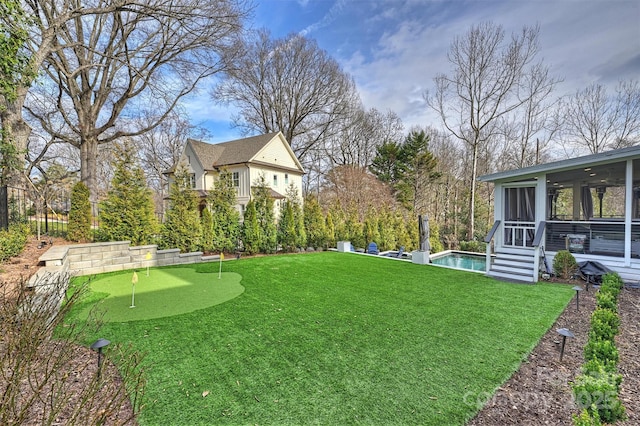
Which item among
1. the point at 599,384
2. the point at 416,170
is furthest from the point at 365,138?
the point at 599,384

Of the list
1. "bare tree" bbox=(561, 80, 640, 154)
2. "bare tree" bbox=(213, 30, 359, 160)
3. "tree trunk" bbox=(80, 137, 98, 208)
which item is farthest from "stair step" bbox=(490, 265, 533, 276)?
"bare tree" bbox=(213, 30, 359, 160)

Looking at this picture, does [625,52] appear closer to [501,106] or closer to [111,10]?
[501,106]

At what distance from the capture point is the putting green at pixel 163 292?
4.41 metres

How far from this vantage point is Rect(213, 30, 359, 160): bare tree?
21719mm

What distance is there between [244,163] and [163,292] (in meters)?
13.3

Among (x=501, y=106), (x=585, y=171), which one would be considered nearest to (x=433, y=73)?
(x=501, y=106)

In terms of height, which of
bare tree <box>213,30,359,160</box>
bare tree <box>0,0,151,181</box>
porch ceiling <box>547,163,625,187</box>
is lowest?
porch ceiling <box>547,163,625,187</box>

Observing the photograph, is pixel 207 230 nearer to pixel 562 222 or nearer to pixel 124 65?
pixel 124 65

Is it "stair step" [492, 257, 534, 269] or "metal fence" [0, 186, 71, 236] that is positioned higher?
"metal fence" [0, 186, 71, 236]

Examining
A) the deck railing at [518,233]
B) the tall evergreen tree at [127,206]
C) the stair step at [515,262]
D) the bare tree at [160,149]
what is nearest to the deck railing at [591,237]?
the deck railing at [518,233]

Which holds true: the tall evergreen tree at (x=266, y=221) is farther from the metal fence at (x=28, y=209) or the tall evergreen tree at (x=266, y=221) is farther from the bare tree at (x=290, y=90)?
the bare tree at (x=290, y=90)

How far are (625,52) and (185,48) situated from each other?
19.4 metres

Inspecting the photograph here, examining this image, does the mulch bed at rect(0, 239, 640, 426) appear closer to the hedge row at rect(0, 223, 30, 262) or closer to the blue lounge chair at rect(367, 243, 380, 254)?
the hedge row at rect(0, 223, 30, 262)

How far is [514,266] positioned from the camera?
7.50 meters
